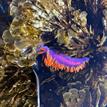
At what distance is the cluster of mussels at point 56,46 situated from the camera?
1132mm

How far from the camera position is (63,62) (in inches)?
47.8

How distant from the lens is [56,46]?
1.19 m

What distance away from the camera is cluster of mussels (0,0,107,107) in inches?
44.6

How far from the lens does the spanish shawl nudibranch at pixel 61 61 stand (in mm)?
1191

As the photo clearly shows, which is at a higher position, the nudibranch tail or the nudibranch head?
the nudibranch head

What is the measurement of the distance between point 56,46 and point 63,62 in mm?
74

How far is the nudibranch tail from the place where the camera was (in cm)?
119

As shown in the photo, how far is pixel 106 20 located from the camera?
4.08 ft

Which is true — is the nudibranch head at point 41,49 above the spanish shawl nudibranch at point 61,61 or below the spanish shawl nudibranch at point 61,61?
above

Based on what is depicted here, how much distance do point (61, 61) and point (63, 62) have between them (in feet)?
0.04

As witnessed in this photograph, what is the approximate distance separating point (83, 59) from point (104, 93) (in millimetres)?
213

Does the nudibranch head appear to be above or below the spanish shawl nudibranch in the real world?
above

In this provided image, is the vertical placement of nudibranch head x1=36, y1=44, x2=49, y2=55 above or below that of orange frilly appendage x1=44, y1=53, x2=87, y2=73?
above

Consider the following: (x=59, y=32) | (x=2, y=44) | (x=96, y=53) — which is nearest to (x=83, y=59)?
(x=96, y=53)
